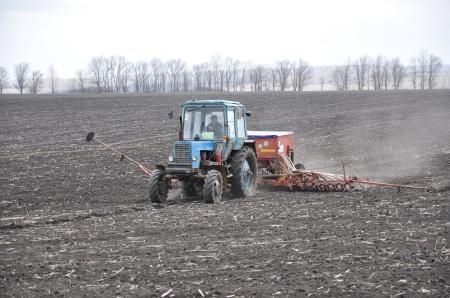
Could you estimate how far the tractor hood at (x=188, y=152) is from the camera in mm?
13859

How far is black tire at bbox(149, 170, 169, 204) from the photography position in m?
13.8

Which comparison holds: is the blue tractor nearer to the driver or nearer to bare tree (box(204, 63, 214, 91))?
the driver

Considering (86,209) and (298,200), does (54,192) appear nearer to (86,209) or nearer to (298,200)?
(86,209)

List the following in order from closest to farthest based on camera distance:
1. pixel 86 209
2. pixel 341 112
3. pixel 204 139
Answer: pixel 86 209 < pixel 204 139 < pixel 341 112

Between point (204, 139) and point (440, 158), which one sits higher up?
point (204, 139)

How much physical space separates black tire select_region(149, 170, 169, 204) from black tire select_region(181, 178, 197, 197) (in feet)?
3.29

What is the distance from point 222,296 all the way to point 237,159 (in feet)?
27.2

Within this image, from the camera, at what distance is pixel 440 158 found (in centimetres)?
2244

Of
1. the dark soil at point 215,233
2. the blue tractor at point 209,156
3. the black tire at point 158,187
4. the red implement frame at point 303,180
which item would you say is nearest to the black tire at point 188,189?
the blue tractor at point 209,156

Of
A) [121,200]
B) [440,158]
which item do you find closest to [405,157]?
[440,158]

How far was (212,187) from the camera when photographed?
43.8ft

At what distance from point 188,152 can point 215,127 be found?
1.03 meters

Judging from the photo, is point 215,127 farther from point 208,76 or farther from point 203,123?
point 208,76

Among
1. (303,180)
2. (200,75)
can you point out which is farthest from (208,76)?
(303,180)
